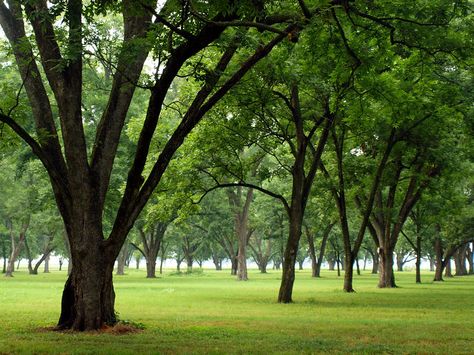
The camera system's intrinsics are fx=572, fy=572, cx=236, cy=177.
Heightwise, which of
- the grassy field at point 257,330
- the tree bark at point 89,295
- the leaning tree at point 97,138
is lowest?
the grassy field at point 257,330

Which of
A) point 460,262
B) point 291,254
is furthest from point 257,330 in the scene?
point 460,262

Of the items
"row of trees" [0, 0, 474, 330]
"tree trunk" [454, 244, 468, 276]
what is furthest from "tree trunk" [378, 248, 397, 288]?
"tree trunk" [454, 244, 468, 276]

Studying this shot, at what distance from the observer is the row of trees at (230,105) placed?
34.8ft

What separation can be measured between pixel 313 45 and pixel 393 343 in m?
6.48

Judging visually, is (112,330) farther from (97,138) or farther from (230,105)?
(230,105)

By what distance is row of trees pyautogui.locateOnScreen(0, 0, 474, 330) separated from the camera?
34.8 feet

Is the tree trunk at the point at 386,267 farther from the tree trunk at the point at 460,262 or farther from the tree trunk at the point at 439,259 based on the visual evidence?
the tree trunk at the point at 460,262

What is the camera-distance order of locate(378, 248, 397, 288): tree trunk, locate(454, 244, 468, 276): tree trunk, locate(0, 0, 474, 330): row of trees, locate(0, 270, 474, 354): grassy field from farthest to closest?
locate(454, 244, 468, 276): tree trunk
locate(378, 248, 397, 288): tree trunk
locate(0, 0, 474, 330): row of trees
locate(0, 270, 474, 354): grassy field

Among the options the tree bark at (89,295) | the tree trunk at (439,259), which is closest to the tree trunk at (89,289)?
the tree bark at (89,295)

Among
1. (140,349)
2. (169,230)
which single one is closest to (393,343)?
(140,349)

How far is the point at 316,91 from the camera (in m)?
21.5

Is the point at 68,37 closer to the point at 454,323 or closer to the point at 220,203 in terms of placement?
the point at 454,323

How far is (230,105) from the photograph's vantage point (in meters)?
21.6

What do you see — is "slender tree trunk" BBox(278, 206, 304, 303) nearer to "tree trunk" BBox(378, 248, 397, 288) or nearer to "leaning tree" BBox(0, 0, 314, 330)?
"leaning tree" BBox(0, 0, 314, 330)
